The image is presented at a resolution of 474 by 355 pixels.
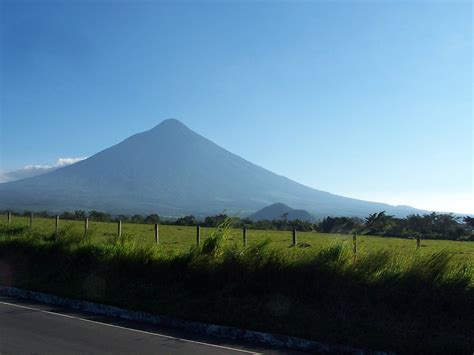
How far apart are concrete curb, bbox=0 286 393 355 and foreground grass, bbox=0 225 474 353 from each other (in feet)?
0.53

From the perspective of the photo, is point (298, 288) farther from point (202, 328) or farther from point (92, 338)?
point (92, 338)

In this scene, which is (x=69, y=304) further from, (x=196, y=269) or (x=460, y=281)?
(x=460, y=281)

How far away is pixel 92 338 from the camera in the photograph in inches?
267

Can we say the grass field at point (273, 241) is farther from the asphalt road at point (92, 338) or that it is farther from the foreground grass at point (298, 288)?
the asphalt road at point (92, 338)

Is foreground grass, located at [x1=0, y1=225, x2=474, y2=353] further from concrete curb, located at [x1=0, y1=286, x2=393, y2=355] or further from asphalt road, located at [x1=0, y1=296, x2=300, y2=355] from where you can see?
asphalt road, located at [x1=0, y1=296, x2=300, y2=355]

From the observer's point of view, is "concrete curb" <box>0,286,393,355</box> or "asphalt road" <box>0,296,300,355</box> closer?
"asphalt road" <box>0,296,300,355</box>

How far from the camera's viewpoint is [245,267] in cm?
880

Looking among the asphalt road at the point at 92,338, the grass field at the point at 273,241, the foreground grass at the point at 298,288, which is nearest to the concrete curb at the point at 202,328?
the foreground grass at the point at 298,288

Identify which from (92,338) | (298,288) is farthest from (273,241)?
(92,338)

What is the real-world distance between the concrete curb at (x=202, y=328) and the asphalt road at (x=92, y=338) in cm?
29

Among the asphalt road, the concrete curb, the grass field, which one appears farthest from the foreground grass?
the asphalt road

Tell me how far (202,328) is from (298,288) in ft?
6.38

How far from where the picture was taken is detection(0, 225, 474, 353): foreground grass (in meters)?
6.79

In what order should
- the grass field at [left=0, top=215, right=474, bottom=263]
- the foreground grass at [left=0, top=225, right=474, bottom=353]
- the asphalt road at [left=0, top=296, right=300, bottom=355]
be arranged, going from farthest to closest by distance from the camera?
the grass field at [left=0, top=215, right=474, bottom=263]
the foreground grass at [left=0, top=225, right=474, bottom=353]
the asphalt road at [left=0, top=296, right=300, bottom=355]
